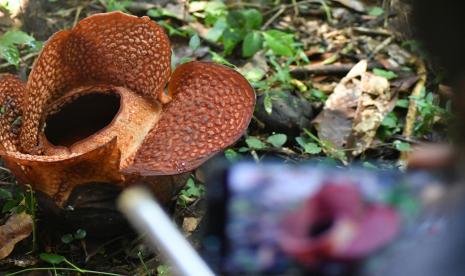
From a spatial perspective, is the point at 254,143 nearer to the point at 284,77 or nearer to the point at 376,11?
the point at 284,77

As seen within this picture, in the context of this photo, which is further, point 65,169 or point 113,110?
point 113,110

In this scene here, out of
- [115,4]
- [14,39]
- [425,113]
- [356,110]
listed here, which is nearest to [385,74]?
[356,110]

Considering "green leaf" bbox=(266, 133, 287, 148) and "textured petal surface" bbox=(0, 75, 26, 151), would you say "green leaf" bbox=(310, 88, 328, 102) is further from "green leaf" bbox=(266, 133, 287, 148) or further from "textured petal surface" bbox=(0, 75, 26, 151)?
"textured petal surface" bbox=(0, 75, 26, 151)

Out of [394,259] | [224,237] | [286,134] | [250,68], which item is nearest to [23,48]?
[250,68]

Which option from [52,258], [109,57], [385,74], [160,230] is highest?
[160,230]

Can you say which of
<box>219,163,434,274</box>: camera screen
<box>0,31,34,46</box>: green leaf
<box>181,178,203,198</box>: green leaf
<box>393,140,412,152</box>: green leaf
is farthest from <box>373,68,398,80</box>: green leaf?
<box>219,163,434,274</box>: camera screen
